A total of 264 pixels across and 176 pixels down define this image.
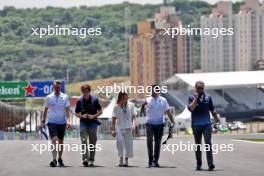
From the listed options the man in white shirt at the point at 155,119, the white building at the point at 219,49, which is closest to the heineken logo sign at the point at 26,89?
the man in white shirt at the point at 155,119

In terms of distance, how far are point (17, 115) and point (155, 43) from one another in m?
46.7

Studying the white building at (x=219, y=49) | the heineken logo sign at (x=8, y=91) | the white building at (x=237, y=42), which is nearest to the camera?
the heineken logo sign at (x=8, y=91)

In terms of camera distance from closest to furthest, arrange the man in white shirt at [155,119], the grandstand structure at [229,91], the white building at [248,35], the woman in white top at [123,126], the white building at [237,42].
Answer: the woman in white top at [123,126] < the man in white shirt at [155,119] < the grandstand structure at [229,91] < the white building at [237,42] < the white building at [248,35]

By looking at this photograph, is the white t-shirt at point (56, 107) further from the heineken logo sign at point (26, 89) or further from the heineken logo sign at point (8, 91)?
the heineken logo sign at point (8, 91)

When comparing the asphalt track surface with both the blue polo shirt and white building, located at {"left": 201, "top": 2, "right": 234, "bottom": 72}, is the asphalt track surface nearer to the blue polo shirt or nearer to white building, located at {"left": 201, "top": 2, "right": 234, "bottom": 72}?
the blue polo shirt

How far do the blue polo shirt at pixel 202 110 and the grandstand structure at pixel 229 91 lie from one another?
307ft

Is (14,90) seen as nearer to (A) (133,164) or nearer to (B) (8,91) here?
(B) (8,91)

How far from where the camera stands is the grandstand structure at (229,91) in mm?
113500

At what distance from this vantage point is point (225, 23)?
5300 inches

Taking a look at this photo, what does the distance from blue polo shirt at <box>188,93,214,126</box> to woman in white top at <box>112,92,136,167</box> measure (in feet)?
4.05

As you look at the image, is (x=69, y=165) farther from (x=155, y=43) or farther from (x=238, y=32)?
(x=238, y=32)

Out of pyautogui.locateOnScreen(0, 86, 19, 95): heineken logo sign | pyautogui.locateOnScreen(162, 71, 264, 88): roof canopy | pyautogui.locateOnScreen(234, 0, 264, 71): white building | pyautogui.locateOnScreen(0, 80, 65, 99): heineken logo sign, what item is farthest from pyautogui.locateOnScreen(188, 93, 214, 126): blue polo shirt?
pyautogui.locateOnScreen(234, 0, 264, 71): white building

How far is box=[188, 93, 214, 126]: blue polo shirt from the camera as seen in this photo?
15.7m

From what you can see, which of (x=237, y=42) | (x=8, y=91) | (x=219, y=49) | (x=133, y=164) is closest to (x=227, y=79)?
(x=237, y=42)
